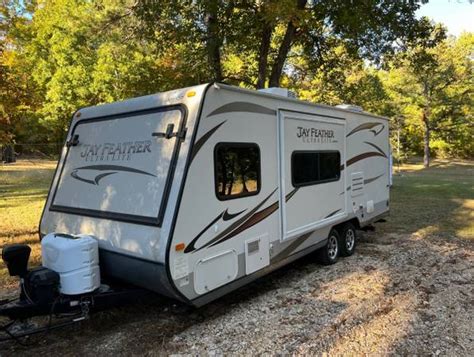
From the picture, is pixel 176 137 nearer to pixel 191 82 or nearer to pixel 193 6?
pixel 193 6

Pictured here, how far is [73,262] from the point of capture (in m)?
3.94

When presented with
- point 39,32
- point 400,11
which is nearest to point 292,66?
point 400,11

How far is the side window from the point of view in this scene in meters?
4.46

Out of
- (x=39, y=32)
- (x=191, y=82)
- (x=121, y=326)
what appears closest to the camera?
(x=121, y=326)

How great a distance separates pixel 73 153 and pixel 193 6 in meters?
6.86

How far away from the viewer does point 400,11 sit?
33.2 ft

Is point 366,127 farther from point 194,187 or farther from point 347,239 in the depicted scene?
point 194,187

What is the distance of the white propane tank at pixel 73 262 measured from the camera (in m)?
3.90

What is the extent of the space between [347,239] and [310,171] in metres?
1.82

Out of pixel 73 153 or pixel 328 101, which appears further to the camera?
pixel 328 101

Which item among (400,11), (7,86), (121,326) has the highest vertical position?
(400,11)

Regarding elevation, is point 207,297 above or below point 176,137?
below

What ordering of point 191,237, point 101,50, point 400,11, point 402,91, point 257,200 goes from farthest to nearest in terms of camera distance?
point 402,91 < point 101,50 < point 400,11 < point 257,200 < point 191,237

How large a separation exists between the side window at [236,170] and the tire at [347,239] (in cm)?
263
